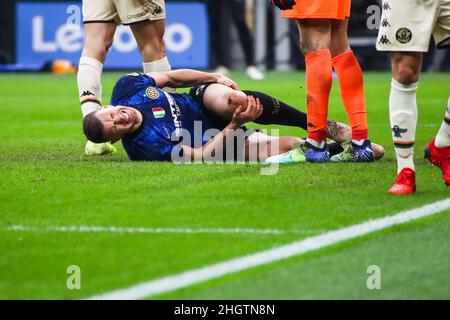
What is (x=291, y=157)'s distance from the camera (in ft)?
26.1

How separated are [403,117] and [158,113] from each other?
1928mm

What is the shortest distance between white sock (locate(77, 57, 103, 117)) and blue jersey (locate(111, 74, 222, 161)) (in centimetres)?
46

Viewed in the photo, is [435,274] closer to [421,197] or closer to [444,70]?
[421,197]

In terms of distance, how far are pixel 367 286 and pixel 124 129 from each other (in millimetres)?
3566

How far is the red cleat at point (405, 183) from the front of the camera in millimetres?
6555

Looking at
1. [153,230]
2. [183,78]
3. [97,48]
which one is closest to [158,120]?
[183,78]

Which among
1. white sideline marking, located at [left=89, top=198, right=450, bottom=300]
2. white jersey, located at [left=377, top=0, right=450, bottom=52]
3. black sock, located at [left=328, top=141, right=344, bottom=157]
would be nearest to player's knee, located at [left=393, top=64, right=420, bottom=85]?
white jersey, located at [left=377, top=0, right=450, bottom=52]

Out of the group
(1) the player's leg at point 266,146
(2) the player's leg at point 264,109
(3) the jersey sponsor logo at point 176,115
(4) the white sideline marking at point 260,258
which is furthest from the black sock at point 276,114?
(4) the white sideline marking at point 260,258

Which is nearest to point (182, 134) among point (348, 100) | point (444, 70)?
point (348, 100)

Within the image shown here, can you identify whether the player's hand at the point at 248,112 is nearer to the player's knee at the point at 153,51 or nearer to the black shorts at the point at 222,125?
the black shorts at the point at 222,125

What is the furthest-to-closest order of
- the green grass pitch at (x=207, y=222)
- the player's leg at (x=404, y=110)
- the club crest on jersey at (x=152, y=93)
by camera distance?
the club crest on jersey at (x=152, y=93), the player's leg at (x=404, y=110), the green grass pitch at (x=207, y=222)

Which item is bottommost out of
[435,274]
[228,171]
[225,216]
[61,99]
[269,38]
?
[269,38]

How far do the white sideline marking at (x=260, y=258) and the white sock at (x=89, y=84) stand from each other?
325 cm

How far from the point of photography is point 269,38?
77.0ft
